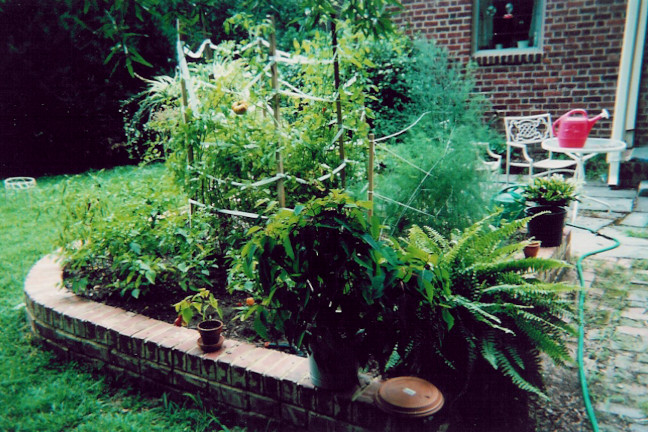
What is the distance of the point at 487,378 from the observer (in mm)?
2113

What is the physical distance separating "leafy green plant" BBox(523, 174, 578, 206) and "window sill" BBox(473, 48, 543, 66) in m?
4.01

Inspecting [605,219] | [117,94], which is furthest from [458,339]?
[117,94]

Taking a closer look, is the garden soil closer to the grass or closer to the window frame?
the grass

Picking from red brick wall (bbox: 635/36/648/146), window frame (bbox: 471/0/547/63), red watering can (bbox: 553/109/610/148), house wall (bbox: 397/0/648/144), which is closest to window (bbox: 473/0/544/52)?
window frame (bbox: 471/0/547/63)

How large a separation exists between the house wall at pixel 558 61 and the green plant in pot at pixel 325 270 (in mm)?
6170

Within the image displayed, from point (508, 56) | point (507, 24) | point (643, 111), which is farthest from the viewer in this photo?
point (507, 24)

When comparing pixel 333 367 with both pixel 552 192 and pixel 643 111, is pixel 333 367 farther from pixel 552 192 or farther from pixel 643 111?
pixel 643 111

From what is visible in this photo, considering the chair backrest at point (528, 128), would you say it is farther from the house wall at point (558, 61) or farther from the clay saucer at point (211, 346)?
the clay saucer at point (211, 346)

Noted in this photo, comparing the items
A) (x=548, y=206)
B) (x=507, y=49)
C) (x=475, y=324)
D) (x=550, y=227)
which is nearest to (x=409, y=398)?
(x=475, y=324)

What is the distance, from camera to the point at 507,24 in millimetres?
7293

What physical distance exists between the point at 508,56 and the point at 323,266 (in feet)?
21.1

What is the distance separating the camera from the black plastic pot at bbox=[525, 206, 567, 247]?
11.3ft

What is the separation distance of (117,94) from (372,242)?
8.13m

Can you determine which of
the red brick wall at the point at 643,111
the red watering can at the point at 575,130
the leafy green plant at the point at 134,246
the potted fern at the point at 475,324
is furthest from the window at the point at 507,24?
the potted fern at the point at 475,324
